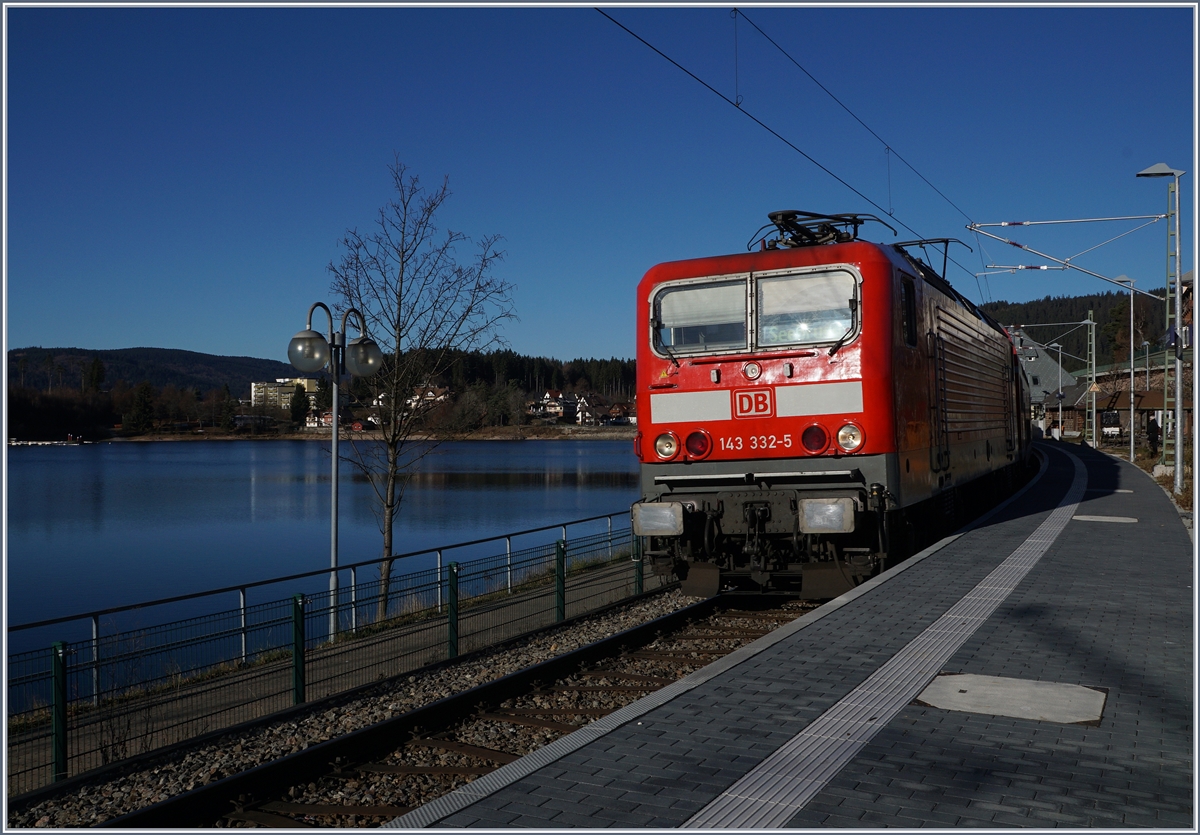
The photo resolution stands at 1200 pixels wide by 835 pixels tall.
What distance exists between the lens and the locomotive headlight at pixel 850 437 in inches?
403

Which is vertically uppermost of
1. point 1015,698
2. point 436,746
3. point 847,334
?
point 847,334

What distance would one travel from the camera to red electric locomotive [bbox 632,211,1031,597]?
10297 mm

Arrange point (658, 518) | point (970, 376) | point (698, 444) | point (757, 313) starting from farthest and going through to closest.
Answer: point (970, 376)
point (698, 444)
point (757, 313)
point (658, 518)

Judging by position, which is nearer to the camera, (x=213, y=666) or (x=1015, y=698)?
(x=1015, y=698)

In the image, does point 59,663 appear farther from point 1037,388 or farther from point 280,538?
point 1037,388

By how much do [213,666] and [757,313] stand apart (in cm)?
645

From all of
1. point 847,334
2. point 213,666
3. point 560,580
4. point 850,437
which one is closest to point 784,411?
point 850,437

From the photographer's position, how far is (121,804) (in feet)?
20.0

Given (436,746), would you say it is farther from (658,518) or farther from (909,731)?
(658,518)

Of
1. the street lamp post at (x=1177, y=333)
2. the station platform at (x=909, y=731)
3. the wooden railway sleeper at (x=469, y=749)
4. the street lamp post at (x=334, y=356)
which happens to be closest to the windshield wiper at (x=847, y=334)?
the station platform at (x=909, y=731)

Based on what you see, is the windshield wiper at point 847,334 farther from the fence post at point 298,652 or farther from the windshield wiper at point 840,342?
the fence post at point 298,652

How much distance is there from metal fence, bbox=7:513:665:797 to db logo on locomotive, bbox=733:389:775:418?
2748 mm

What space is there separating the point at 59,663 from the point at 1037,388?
8704 cm

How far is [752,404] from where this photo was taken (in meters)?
10.7
